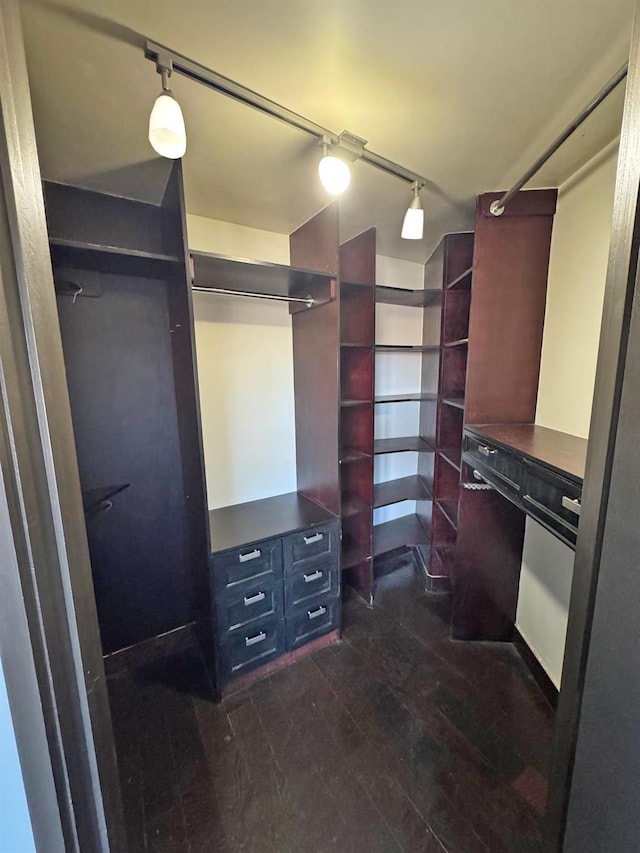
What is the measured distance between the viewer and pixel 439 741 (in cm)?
154

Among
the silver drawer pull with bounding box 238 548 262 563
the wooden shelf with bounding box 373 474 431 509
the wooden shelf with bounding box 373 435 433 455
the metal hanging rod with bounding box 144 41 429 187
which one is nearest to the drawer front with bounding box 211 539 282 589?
the silver drawer pull with bounding box 238 548 262 563

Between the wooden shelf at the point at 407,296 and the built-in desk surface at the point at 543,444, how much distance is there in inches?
41.9

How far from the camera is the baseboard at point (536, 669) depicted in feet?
5.61

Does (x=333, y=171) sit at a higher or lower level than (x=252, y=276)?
higher

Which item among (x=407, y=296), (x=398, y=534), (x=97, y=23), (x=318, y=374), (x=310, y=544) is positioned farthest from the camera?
(x=398, y=534)

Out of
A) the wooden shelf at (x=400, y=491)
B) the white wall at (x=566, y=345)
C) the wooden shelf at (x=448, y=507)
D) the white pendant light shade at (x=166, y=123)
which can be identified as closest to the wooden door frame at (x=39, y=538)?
the white pendant light shade at (x=166, y=123)

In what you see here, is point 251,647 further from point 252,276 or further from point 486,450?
point 252,276

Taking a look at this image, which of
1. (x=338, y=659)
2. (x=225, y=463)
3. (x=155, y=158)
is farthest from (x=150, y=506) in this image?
(x=155, y=158)

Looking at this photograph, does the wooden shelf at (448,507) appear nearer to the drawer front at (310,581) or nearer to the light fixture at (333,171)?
the drawer front at (310,581)

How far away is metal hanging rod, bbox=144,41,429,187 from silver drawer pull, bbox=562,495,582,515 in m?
1.43

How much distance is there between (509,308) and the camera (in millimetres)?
1818

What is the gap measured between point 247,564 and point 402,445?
1493 millimetres

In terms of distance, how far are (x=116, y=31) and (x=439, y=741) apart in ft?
9.10

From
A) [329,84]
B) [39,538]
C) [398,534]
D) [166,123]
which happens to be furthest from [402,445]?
[39,538]
